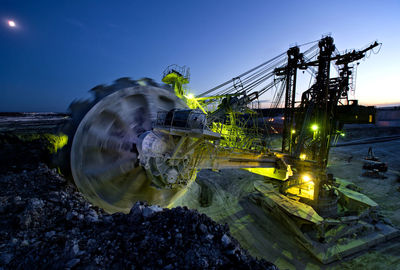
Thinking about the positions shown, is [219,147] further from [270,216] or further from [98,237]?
[270,216]

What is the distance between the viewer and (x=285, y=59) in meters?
11.2

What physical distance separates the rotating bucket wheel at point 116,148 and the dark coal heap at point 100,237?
0.82 m

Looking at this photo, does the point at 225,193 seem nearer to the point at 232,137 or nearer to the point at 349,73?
the point at 232,137

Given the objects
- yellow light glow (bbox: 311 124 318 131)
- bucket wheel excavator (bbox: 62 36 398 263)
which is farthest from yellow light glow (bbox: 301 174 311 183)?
yellow light glow (bbox: 311 124 318 131)

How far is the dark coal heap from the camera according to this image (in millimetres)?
1787

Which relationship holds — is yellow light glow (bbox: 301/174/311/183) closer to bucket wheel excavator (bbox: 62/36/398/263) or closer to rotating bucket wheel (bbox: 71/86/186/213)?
bucket wheel excavator (bbox: 62/36/398/263)

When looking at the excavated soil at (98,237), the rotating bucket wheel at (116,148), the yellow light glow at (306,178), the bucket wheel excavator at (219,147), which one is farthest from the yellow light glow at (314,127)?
the excavated soil at (98,237)

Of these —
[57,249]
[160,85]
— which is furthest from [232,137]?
[57,249]

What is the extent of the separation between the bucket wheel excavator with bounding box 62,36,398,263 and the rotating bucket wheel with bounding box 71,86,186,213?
0.07ft

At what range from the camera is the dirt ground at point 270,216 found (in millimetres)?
6691

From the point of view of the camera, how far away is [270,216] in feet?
31.1

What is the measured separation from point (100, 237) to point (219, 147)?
12.5 ft

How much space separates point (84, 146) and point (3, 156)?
2.61 metres

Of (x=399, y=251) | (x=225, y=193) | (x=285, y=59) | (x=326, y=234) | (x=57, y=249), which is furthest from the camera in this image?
(x=225, y=193)
